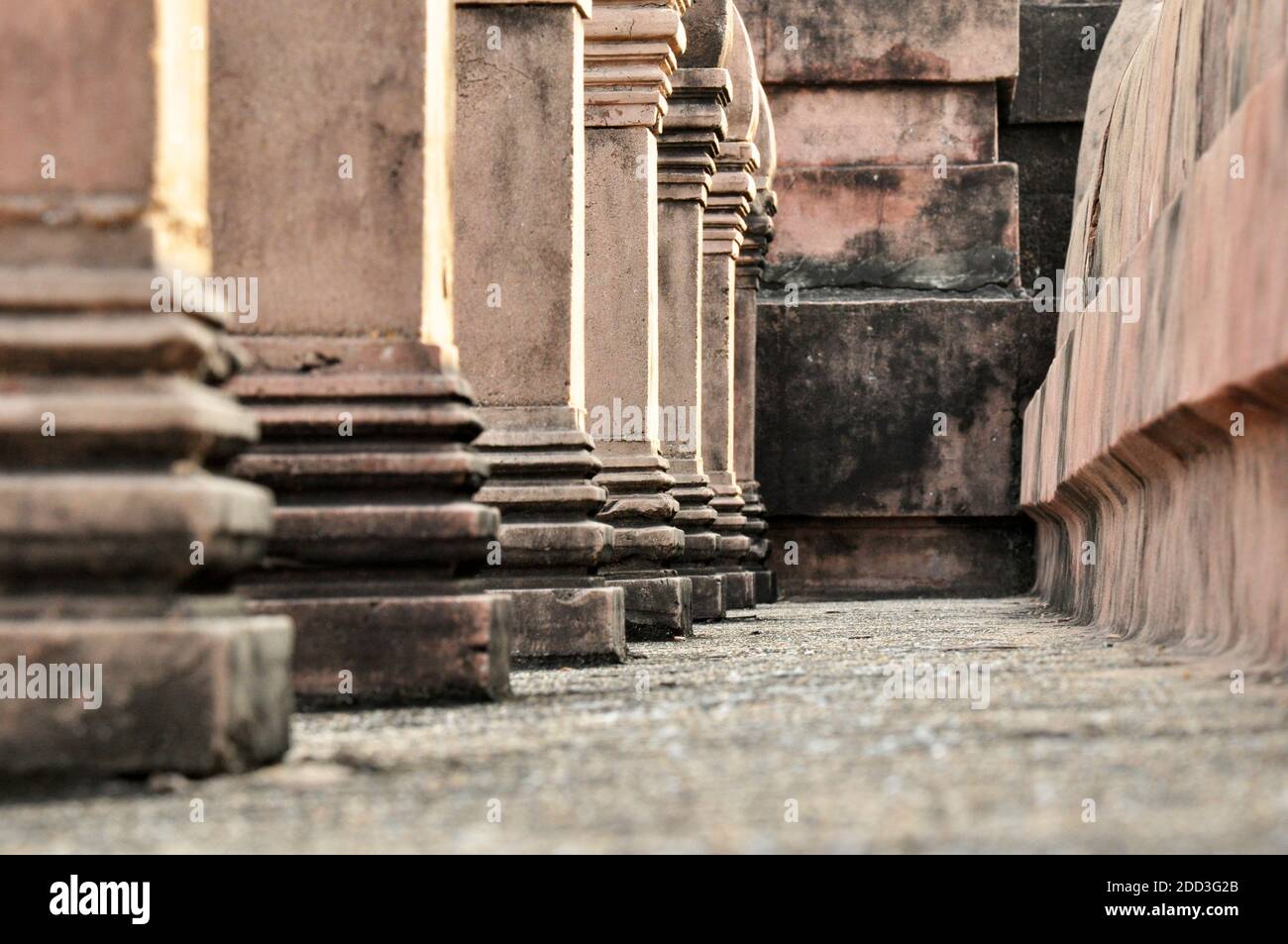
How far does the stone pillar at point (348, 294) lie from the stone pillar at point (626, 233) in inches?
155

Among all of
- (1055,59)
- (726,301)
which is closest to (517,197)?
(726,301)

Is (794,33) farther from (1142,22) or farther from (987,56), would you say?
(1142,22)

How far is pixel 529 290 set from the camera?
6.98 meters

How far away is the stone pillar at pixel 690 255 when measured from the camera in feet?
35.9

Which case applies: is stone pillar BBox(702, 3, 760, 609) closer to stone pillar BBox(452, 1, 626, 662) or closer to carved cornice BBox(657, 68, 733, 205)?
carved cornice BBox(657, 68, 733, 205)

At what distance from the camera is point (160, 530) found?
353 cm

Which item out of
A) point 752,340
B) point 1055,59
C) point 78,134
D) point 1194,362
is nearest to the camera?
point 78,134

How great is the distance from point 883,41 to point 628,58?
892 centimetres

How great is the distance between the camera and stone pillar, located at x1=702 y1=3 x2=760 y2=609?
13273 millimetres

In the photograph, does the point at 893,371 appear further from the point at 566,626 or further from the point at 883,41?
the point at 566,626

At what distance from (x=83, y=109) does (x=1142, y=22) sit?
13.4m

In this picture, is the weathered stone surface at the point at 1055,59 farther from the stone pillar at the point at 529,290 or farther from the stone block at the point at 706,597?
the stone pillar at the point at 529,290

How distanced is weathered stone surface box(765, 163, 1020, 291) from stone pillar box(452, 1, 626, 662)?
9.94 metres

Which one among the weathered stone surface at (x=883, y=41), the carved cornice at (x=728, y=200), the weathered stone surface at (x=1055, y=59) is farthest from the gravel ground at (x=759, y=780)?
the weathered stone surface at (x=1055, y=59)
